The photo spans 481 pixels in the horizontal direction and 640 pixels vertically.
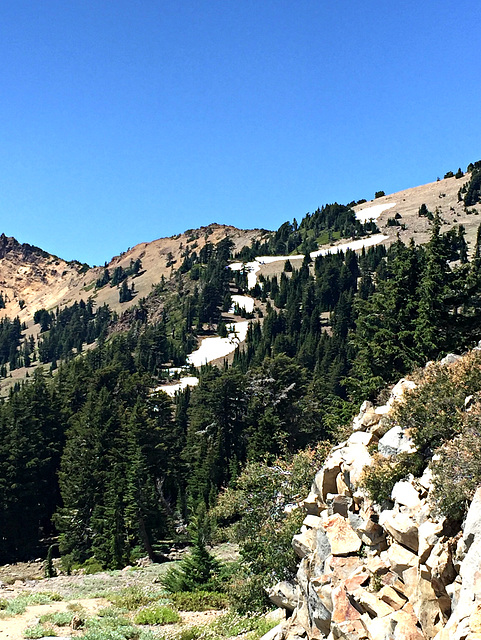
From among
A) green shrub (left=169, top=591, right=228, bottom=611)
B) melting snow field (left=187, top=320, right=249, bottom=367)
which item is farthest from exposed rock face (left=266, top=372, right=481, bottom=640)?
melting snow field (left=187, top=320, right=249, bottom=367)

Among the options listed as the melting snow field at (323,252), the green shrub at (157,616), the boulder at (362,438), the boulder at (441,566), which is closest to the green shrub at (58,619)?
the green shrub at (157,616)

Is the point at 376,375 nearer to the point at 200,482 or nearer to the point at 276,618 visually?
the point at 276,618

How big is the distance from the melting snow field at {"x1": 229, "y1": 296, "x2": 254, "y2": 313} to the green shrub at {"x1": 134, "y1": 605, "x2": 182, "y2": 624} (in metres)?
142

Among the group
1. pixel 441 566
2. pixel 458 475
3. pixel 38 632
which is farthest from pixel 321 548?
pixel 38 632

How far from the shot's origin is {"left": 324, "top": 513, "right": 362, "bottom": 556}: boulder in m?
16.8

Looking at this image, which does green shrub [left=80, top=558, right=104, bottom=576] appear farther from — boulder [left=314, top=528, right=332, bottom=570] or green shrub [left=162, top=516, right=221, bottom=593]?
boulder [left=314, top=528, right=332, bottom=570]

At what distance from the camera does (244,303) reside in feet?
568

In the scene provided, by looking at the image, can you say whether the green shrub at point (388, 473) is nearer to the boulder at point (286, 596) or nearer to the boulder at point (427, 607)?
the boulder at point (427, 607)

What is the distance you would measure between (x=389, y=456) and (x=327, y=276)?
142918 mm

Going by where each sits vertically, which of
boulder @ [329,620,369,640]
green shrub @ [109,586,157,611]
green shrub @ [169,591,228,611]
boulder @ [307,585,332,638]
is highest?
boulder @ [329,620,369,640]

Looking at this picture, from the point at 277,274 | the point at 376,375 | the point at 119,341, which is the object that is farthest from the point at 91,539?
the point at 277,274

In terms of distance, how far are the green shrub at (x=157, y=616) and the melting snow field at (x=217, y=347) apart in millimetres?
113254

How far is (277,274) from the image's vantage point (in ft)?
604

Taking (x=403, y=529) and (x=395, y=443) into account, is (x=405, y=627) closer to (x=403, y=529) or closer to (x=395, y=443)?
(x=403, y=529)
